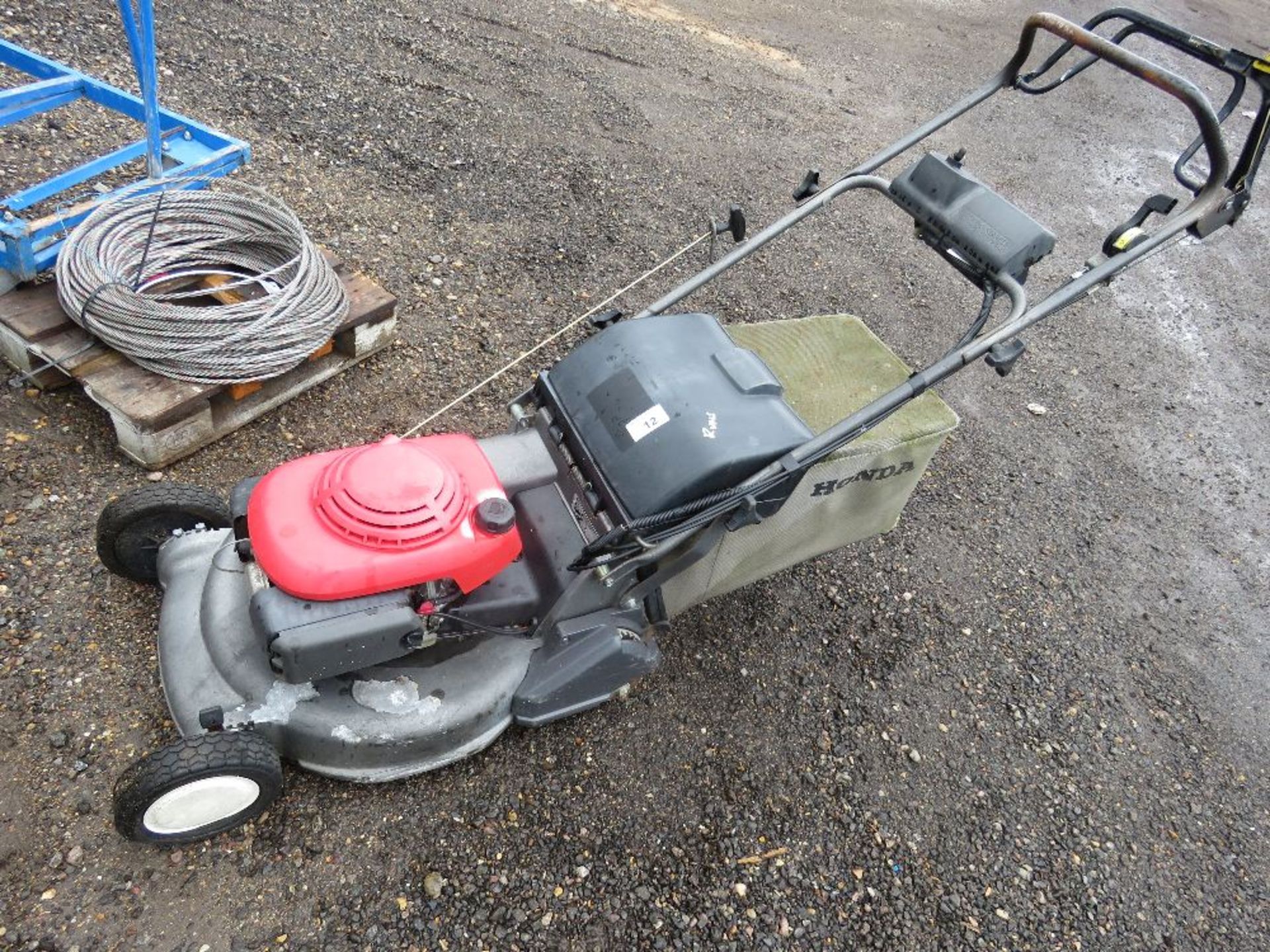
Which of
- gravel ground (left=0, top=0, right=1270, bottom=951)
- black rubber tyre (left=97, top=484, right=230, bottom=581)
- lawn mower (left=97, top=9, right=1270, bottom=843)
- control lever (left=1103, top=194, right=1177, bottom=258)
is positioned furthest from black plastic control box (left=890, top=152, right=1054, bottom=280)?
black rubber tyre (left=97, top=484, right=230, bottom=581)

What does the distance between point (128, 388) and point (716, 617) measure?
1927 mm

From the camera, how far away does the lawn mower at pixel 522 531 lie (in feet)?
6.21

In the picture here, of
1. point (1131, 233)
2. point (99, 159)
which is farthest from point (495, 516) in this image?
point (99, 159)

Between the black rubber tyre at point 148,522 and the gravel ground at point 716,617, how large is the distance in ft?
0.52

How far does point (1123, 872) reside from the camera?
253 centimetres

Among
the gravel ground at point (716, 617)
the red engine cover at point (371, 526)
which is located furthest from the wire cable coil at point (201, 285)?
the red engine cover at point (371, 526)

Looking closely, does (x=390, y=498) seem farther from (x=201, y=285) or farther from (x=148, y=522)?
(x=201, y=285)

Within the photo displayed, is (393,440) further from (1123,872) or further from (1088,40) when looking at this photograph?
(1123,872)

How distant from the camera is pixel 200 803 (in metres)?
1.97

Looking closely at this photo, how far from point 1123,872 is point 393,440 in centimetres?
231

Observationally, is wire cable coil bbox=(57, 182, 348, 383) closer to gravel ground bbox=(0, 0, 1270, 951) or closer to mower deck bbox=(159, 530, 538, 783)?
gravel ground bbox=(0, 0, 1270, 951)

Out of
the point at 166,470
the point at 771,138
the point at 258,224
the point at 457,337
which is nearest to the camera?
the point at 166,470

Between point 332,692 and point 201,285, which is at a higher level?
point 332,692

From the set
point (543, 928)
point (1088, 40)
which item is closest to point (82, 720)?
point (543, 928)
